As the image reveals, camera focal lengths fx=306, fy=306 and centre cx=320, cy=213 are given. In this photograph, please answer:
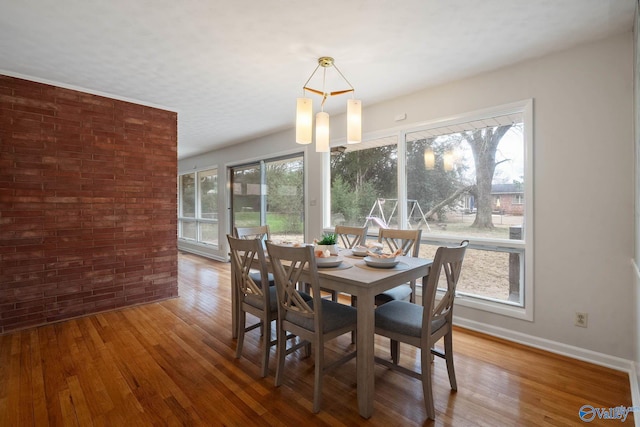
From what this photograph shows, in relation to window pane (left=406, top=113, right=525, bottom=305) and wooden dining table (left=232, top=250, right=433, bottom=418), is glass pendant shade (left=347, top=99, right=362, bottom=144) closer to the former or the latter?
wooden dining table (left=232, top=250, right=433, bottom=418)

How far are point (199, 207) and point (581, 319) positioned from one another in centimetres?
711

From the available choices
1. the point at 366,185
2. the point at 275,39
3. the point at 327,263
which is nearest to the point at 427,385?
the point at 327,263

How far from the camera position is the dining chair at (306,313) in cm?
179

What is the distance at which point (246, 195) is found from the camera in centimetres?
615

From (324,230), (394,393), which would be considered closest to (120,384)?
(394,393)

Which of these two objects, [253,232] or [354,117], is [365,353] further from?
[253,232]

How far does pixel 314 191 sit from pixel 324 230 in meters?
0.60

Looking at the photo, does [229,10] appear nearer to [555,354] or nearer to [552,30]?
[552,30]

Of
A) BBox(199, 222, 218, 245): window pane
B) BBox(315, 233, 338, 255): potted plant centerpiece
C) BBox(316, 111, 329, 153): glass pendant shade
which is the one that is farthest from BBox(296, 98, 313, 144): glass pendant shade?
BBox(199, 222, 218, 245): window pane

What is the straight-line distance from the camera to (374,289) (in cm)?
174

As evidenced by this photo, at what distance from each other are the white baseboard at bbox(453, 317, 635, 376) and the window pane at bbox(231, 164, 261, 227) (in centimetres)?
413

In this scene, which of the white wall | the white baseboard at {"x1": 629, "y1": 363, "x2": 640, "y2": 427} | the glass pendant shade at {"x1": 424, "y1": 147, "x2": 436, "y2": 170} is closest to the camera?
the white baseboard at {"x1": 629, "y1": 363, "x2": 640, "y2": 427}

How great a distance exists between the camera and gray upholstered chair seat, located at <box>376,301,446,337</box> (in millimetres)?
1785

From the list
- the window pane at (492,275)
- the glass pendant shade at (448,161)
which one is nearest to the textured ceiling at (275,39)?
the glass pendant shade at (448,161)
